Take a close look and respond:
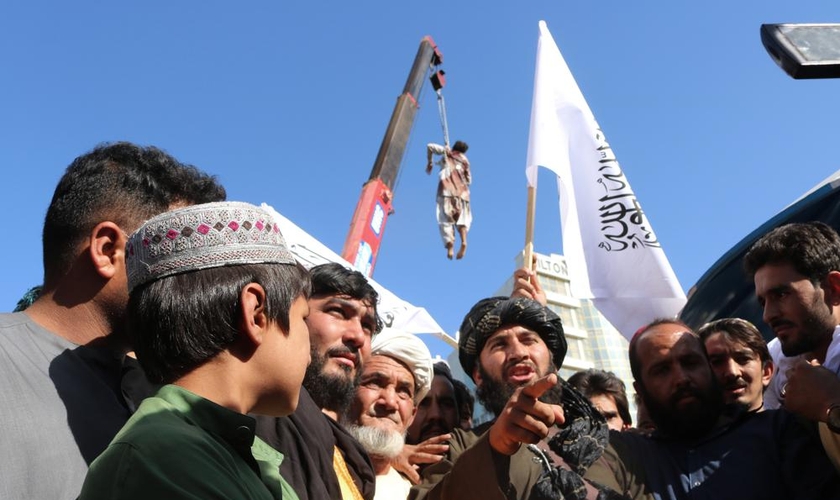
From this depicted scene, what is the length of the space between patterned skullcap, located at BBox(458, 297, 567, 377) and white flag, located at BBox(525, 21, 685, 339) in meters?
1.42

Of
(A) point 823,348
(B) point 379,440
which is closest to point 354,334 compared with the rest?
(B) point 379,440

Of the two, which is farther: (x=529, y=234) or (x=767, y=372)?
(x=529, y=234)

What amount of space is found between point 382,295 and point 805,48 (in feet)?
12.9

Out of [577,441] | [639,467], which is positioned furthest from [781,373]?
[577,441]

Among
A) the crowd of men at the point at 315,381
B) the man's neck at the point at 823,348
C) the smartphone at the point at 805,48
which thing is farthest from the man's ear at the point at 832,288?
the smartphone at the point at 805,48

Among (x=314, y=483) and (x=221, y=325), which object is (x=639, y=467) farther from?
(x=221, y=325)

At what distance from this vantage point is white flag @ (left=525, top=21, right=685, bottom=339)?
4.86 m

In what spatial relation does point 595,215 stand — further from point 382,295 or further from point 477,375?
point 477,375

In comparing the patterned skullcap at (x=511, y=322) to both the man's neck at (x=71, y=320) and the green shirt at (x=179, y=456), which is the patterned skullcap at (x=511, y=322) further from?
the green shirt at (x=179, y=456)

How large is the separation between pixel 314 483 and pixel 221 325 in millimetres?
937

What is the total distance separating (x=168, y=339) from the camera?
1.48 metres

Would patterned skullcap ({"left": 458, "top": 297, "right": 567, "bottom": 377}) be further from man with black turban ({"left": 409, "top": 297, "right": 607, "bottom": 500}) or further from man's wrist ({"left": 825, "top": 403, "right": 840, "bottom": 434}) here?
man's wrist ({"left": 825, "top": 403, "right": 840, "bottom": 434})

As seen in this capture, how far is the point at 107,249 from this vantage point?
190cm

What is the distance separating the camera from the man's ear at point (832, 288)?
321cm
